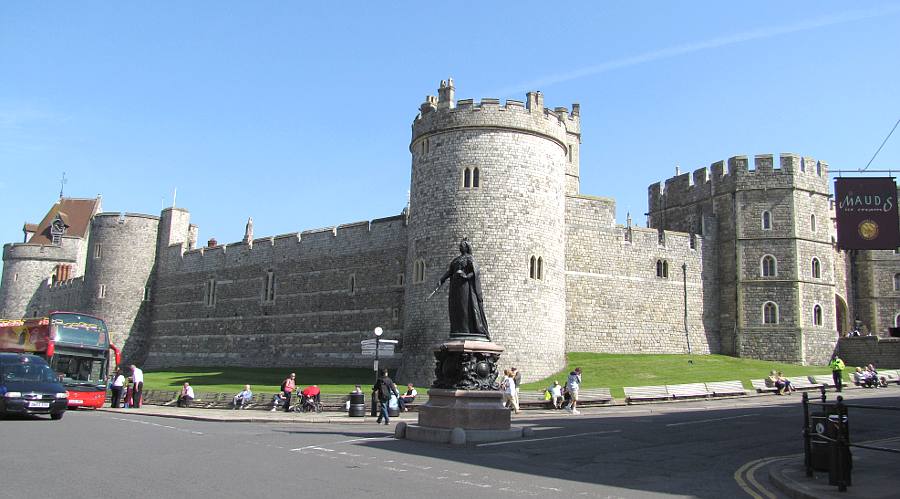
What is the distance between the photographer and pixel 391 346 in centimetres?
2350

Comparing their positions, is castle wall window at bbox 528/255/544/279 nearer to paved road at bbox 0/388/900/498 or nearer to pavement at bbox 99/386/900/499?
pavement at bbox 99/386/900/499

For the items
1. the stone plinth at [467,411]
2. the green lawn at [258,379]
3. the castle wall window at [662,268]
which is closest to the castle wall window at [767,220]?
the castle wall window at [662,268]

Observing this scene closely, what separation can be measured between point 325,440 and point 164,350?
40.3 m

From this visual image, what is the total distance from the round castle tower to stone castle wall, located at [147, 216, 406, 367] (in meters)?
0.95

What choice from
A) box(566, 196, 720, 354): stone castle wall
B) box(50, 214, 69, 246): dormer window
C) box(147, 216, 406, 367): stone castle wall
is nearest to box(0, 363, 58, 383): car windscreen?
box(147, 216, 406, 367): stone castle wall

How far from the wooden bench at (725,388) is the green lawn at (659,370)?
151cm

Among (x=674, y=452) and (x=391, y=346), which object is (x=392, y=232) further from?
(x=674, y=452)

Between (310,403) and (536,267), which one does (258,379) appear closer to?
(310,403)

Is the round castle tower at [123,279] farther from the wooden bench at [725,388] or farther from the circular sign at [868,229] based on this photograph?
the circular sign at [868,229]

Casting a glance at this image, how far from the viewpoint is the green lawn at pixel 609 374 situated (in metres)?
28.5

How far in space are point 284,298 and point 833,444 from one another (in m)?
36.2

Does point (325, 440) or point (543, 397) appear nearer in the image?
point (325, 440)

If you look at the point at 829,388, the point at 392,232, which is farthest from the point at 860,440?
the point at 392,232

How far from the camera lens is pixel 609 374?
29.3 m
